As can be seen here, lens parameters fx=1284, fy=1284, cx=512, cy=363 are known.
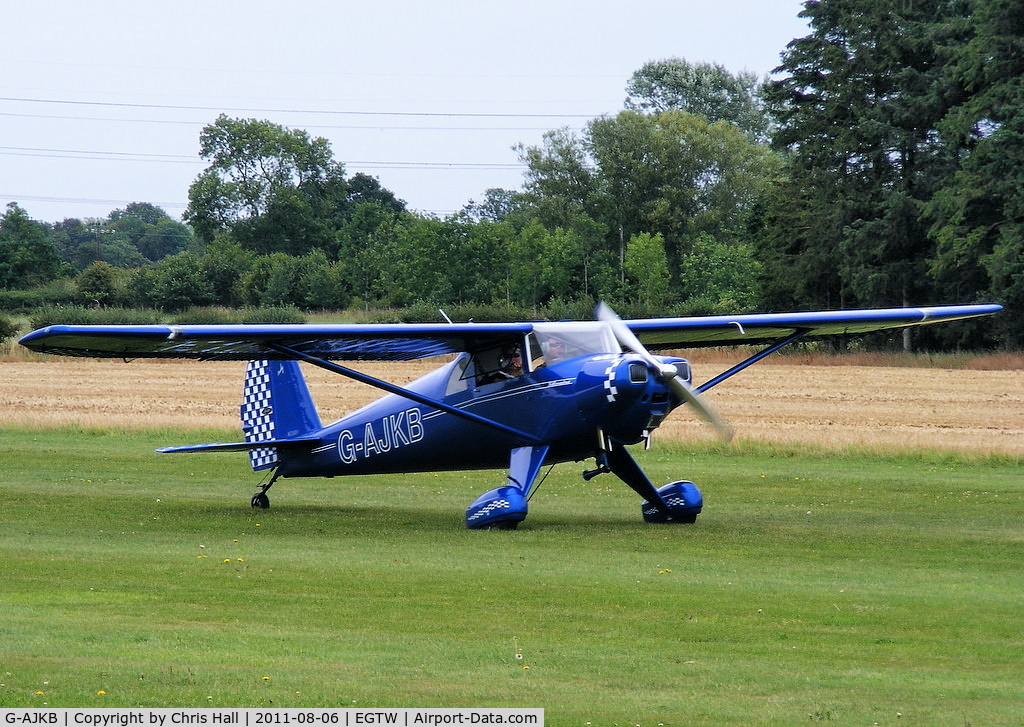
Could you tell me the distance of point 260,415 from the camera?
1875cm

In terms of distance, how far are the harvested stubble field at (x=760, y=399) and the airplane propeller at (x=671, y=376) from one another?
38.3 feet

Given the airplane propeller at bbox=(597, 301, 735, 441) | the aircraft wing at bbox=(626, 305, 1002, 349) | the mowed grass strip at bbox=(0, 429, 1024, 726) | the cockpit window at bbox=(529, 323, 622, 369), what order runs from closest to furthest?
1. the mowed grass strip at bbox=(0, 429, 1024, 726)
2. the airplane propeller at bbox=(597, 301, 735, 441)
3. the cockpit window at bbox=(529, 323, 622, 369)
4. the aircraft wing at bbox=(626, 305, 1002, 349)

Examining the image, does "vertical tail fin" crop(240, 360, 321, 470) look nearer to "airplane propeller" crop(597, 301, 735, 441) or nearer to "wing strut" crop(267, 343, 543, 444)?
"wing strut" crop(267, 343, 543, 444)

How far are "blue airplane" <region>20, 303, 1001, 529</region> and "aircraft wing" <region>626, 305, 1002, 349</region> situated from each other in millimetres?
41

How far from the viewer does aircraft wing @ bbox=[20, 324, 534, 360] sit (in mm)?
14750

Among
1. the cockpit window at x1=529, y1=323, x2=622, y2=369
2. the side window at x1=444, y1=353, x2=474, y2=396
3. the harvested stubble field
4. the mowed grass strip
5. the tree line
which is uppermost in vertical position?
the tree line

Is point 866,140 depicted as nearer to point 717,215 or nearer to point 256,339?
point 717,215

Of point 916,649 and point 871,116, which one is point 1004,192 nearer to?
point 871,116

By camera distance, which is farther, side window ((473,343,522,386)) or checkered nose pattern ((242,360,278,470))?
checkered nose pattern ((242,360,278,470))

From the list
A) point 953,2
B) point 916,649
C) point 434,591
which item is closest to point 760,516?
point 434,591

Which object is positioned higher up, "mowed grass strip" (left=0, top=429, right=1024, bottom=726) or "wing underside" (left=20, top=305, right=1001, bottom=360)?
"wing underside" (left=20, top=305, right=1001, bottom=360)

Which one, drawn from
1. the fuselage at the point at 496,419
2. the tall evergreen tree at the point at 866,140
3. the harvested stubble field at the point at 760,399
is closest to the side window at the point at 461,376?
the fuselage at the point at 496,419

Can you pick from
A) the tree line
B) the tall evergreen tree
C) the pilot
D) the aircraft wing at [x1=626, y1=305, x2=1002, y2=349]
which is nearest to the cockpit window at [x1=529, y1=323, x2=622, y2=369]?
the pilot

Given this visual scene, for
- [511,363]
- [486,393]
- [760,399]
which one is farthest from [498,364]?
[760,399]
